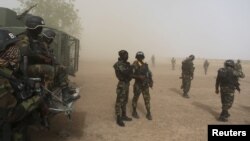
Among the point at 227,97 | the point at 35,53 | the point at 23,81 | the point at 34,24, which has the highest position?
the point at 34,24

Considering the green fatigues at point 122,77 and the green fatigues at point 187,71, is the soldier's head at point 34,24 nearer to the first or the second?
the green fatigues at point 122,77

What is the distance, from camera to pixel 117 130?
7898mm

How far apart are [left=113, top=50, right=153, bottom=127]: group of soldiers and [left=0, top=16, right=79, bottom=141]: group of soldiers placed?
3.31m

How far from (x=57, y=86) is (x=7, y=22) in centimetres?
484

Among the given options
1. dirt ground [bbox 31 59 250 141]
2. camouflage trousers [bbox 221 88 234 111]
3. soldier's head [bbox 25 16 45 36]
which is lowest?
dirt ground [bbox 31 59 250 141]

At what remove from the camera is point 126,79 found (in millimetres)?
8422

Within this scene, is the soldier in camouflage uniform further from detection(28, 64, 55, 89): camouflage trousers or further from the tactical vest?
the tactical vest

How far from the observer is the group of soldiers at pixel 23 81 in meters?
3.47

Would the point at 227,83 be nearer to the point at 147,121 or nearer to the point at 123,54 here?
the point at 147,121

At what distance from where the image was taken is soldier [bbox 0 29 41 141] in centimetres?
340

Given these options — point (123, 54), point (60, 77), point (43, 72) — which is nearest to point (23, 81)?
point (43, 72)

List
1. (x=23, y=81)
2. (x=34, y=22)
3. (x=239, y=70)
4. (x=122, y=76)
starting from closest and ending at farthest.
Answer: (x=23, y=81) < (x=34, y=22) < (x=122, y=76) < (x=239, y=70)

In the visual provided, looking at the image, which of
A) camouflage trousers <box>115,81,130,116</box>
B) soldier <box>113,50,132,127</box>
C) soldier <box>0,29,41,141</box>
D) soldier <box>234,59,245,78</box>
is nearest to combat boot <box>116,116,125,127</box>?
soldier <box>113,50,132,127</box>

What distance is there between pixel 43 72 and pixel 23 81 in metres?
1.02
